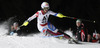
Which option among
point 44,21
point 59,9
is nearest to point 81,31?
point 44,21

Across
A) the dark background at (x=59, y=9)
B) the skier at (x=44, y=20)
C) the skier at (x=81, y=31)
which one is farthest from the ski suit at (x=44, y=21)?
the dark background at (x=59, y=9)

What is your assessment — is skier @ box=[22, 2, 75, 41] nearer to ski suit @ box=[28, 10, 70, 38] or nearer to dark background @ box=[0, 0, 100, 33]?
ski suit @ box=[28, 10, 70, 38]

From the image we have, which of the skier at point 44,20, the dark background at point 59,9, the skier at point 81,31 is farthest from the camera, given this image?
the dark background at point 59,9

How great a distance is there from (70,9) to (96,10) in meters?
0.95

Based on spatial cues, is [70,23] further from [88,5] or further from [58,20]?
[88,5]

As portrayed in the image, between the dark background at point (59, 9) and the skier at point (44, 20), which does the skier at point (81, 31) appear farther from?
the dark background at point (59, 9)

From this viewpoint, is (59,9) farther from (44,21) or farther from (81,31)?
(44,21)

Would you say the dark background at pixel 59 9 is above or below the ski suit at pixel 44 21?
above

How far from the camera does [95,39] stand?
25.1 feet

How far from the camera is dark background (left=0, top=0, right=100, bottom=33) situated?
8.80 m

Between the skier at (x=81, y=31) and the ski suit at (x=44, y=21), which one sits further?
the skier at (x=81, y=31)

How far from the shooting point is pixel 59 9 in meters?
8.92

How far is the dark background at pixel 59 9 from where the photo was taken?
28.9ft

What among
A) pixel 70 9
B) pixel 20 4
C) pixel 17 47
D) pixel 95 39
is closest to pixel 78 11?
pixel 70 9
